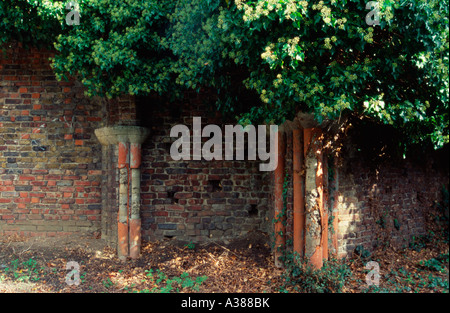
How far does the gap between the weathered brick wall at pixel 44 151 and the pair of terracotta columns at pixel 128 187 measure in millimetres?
691

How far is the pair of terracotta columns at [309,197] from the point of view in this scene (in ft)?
15.9

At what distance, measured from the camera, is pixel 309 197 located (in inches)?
192

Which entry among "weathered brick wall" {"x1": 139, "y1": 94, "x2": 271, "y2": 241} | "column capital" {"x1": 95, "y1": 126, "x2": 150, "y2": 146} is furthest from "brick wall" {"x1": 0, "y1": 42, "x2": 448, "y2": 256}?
"column capital" {"x1": 95, "y1": 126, "x2": 150, "y2": 146}

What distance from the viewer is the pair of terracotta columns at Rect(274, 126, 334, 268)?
483 centimetres

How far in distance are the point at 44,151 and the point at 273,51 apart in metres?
4.38

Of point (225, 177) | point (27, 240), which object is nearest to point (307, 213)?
point (225, 177)

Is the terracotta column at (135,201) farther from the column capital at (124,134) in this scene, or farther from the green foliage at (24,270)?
the green foliage at (24,270)

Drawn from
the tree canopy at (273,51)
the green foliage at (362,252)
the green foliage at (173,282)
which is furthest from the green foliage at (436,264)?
the green foliage at (173,282)

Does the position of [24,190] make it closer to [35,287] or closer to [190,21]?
[35,287]

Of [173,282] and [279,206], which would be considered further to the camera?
[279,206]

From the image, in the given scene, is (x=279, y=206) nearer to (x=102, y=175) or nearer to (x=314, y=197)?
(x=314, y=197)

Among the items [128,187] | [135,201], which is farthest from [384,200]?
[128,187]

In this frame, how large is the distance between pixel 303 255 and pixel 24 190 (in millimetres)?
4666

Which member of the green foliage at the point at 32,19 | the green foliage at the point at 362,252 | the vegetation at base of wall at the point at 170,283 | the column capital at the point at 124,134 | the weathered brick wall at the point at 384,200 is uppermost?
the green foliage at the point at 32,19
